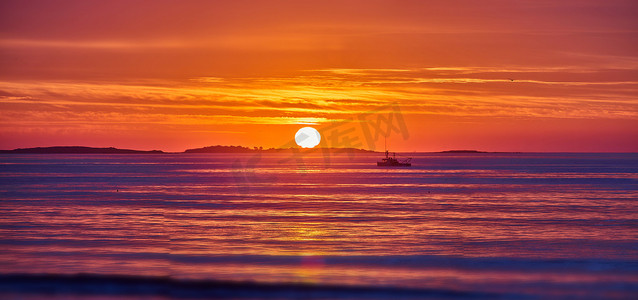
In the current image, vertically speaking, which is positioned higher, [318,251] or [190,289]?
[318,251]

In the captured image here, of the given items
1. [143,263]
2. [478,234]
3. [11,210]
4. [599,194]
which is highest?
[599,194]

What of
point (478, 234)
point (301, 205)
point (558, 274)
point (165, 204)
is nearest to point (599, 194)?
point (301, 205)

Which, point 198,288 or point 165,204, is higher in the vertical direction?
point 165,204

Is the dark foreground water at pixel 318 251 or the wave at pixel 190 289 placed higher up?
the dark foreground water at pixel 318 251

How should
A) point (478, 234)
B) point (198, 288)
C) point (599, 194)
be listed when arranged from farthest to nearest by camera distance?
point (599, 194), point (478, 234), point (198, 288)

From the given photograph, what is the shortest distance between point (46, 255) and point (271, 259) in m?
8.51

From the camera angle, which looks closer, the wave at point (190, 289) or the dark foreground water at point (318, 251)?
the wave at point (190, 289)

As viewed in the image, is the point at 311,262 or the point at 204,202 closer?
the point at 311,262

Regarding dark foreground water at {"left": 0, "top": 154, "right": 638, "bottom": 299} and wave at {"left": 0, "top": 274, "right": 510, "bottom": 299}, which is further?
dark foreground water at {"left": 0, "top": 154, "right": 638, "bottom": 299}

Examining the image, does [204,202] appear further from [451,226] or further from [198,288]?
[198,288]

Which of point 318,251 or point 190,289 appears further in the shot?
point 318,251

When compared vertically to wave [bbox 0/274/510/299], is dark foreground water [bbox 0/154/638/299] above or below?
above

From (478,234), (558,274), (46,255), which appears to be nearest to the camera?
(558,274)

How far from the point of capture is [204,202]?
171ft
